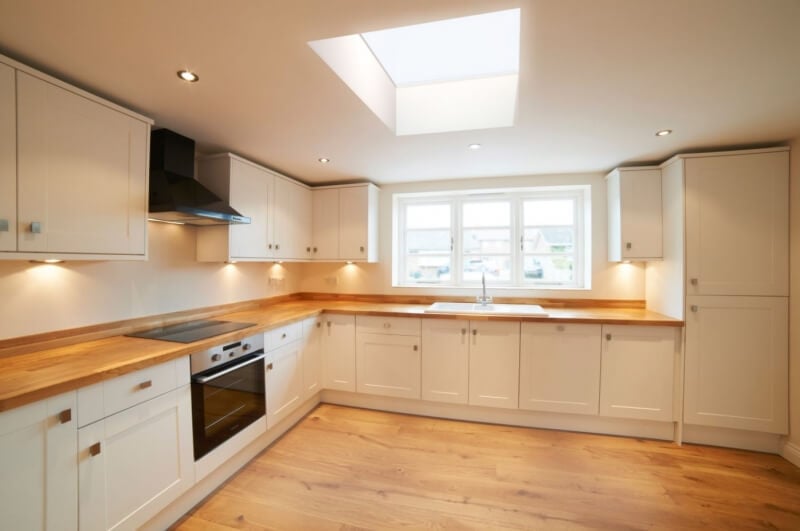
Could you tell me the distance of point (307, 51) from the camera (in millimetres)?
1365

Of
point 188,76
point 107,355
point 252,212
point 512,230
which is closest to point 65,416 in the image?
point 107,355

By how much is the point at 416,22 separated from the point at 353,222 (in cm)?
238

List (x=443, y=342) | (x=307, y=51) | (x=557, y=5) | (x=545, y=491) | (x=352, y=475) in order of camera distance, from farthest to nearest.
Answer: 1. (x=443, y=342)
2. (x=352, y=475)
3. (x=545, y=491)
4. (x=307, y=51)
5. (x=557, y=5)

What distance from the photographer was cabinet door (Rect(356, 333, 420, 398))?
297 centimetres

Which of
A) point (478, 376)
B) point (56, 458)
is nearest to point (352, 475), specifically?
point (478, 376)

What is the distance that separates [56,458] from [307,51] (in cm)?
188

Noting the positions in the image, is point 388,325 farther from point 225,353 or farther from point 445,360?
point 225,353

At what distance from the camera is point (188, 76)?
5.05 feet

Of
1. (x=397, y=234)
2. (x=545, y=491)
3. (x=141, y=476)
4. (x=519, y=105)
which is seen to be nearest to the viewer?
(x=141, y=476)

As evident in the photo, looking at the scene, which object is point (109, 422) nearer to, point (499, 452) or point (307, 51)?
point (307, 51)

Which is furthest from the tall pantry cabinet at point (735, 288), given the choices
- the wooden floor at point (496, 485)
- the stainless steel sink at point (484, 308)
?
the stainless steel sink at point (484, 308)

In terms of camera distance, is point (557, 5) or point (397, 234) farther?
point (397, 234)

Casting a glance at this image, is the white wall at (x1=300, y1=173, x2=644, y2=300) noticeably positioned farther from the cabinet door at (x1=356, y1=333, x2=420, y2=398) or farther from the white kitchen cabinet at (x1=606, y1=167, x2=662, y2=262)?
the cabinet door at (x1=356, y1=333, x2=420, y2=398)

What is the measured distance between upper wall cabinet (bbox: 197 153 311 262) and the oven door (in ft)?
2.84
